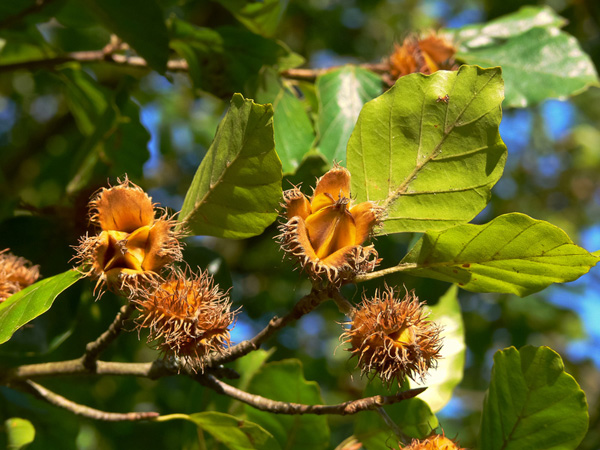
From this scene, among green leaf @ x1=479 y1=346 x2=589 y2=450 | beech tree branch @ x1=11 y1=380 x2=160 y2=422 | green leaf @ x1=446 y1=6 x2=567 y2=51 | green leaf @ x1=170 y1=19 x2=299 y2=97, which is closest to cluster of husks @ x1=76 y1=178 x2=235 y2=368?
beech tree branch @ x1=11 y1=380 x2=160 y2=422

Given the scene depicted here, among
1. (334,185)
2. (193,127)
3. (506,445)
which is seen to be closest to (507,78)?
(334,185)

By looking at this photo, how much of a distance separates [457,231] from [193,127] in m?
3.52

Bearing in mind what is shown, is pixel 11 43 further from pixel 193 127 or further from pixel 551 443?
pixel 551 443

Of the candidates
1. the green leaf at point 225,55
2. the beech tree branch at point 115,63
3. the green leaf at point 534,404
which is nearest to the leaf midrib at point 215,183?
the green leaf at point 225,55

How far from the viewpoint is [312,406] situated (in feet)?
4.45

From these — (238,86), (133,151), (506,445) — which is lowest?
(506,445)

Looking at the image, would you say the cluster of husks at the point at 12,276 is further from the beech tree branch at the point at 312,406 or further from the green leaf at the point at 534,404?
the green leaf at the point at 534,404

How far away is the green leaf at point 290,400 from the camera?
5.77 feet

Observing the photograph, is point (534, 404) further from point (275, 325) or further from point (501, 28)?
point (501, 28)

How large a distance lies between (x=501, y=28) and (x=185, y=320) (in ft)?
5.99

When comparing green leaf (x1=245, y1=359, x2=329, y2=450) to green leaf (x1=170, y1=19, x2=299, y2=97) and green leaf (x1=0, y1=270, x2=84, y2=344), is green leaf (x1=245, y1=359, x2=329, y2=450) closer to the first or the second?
green leaf (x1=0, y1=270, x2=84, y2=344)

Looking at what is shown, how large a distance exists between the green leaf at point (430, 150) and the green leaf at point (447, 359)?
22.1 inches

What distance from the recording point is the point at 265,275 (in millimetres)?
3879

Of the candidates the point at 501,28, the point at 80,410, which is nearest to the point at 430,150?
the point at 80,410
